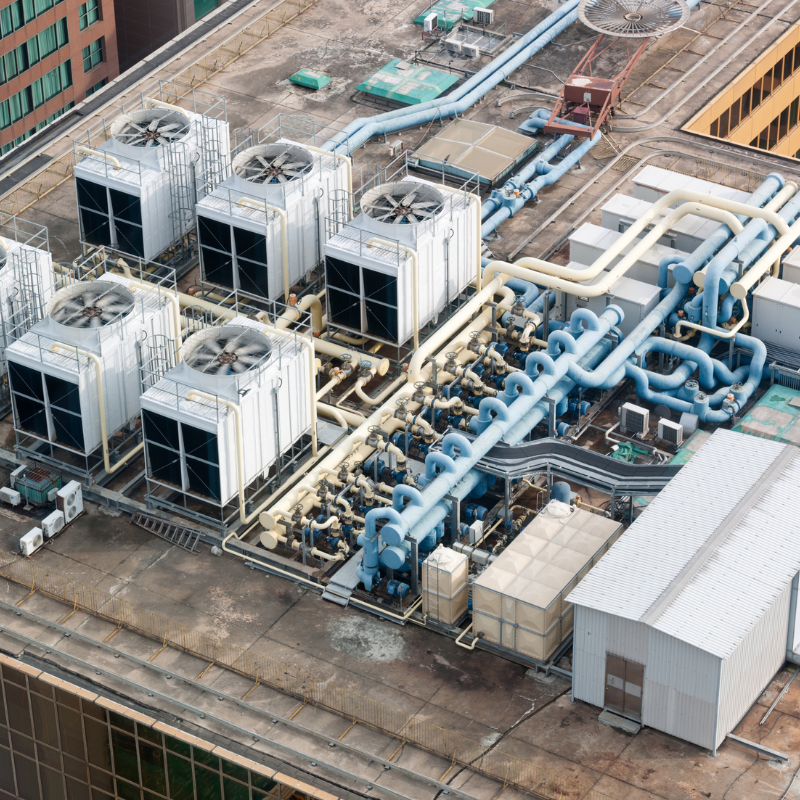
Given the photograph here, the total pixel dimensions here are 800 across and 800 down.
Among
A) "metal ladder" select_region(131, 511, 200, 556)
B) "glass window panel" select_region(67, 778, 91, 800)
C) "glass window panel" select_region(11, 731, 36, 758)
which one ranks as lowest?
"glass window panel" select_region(67, 778, 91, 800)

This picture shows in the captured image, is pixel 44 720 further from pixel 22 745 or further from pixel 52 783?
pixel 52 783

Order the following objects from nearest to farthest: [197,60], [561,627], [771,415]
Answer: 1. [561,627]
2. [771,415]
3. [197,60]

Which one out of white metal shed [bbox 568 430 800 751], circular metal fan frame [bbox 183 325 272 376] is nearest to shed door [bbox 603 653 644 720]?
white metal shed [bbox 568 430 800 751]

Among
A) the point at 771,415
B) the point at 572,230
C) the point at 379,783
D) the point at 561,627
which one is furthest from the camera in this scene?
the point at 572,230

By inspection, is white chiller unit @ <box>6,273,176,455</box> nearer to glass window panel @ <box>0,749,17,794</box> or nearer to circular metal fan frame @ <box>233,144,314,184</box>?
circular metal fan frame @ <box>233,144,314,184</box>

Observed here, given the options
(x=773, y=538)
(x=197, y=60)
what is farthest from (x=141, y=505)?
(x=197, y=60)

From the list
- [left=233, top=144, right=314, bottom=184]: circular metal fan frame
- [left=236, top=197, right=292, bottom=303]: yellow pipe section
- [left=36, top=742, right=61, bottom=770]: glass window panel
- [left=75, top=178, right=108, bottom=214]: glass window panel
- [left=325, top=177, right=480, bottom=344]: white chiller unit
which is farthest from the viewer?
[left=75, top=178, right=108, bottom=214]: glass window panel

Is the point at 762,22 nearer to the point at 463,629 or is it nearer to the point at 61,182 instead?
the point at 61,182

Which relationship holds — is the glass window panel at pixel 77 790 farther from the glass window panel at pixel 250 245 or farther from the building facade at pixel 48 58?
the building facade at pixel 48 58
